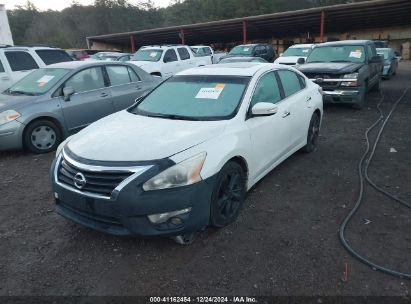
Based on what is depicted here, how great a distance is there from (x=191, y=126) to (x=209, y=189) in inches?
30.5

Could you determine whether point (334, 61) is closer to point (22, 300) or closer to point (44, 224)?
point (44, 224)

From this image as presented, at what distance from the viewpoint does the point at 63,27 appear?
63750 millimetres

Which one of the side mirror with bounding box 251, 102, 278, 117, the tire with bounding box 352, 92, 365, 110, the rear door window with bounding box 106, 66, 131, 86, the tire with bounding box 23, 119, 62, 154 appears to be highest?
the rear door window with bounding box 106, 66, 131, 86

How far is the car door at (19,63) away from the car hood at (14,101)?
10.2 ft

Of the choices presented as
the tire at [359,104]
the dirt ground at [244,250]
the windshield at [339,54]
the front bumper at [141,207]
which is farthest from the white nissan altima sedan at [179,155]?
the windshield at [339,54]

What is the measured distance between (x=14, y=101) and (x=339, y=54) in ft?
28.0

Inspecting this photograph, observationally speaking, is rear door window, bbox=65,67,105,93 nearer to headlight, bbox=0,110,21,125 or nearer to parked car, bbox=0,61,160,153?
parked car, bbox=0,61,160,153

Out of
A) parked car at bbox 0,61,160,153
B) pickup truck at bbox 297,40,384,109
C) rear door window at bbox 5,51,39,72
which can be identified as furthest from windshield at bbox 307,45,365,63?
rear door window at bbox 5,51,39,72

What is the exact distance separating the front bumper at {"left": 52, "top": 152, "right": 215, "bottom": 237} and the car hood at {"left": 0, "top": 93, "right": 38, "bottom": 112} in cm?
367

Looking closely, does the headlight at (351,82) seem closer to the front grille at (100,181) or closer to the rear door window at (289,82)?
the rear door window at (289,82)

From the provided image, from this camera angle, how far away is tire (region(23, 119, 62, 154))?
599cm

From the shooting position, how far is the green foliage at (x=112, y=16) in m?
52.3

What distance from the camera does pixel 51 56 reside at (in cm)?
962

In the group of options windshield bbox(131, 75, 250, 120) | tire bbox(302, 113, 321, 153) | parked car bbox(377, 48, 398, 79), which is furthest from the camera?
parked car bbox(377, 48, 398, 79)
